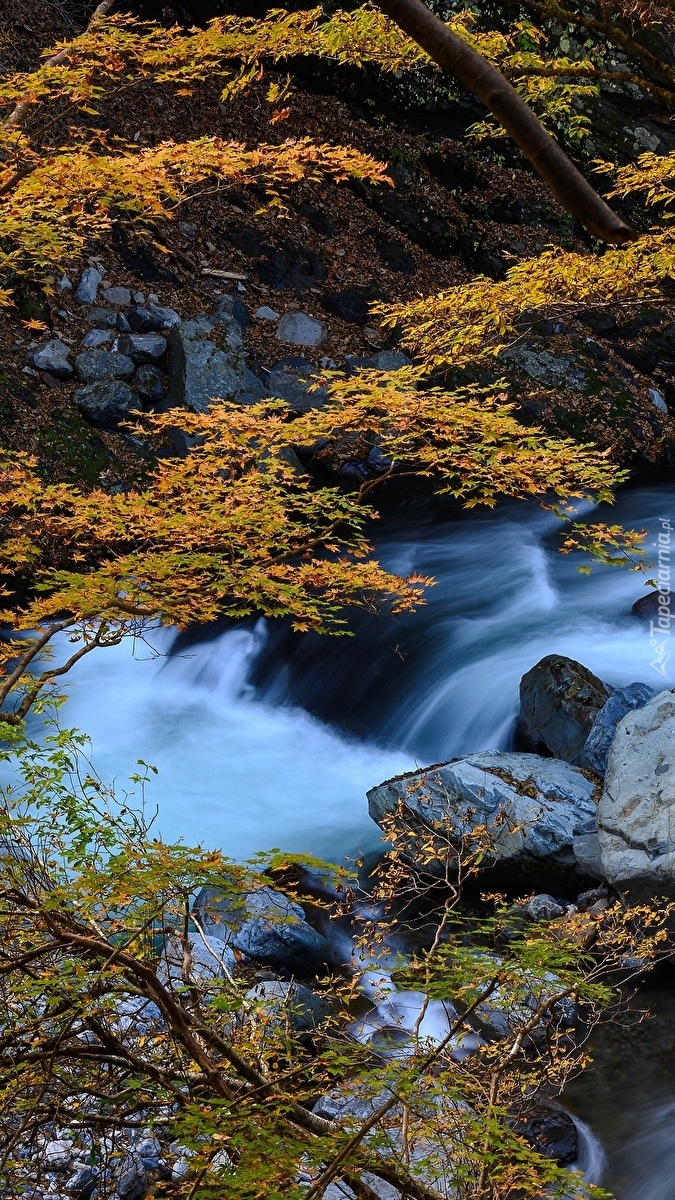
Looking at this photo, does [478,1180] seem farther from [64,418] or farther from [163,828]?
[64,418]

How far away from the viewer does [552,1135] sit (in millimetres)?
4309

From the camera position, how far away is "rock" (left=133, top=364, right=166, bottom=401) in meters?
11.2

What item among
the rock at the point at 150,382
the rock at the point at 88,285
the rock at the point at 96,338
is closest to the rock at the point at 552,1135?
the rock at the point at 150,382

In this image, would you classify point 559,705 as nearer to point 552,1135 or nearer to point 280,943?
point 280,943

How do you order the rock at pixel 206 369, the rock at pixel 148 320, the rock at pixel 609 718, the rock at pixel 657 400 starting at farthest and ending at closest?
the rock at pixel 657 400
the rock at pixel 148 320
the rock at pixel 206 369
the rock at pixel 609 718

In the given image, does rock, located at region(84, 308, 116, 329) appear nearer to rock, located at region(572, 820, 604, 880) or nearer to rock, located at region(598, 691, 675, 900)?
rock, located at region(598, 691, 675, 900)

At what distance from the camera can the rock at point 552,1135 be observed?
4.27m

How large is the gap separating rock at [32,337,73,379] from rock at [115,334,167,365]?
2.14 ft

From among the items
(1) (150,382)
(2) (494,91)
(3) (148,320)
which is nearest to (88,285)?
(3) (148,320)

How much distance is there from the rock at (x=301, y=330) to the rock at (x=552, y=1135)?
1044 cm

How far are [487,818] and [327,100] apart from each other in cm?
1359

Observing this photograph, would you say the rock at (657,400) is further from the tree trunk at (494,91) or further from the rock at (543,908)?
the tree trunk at (494,91)

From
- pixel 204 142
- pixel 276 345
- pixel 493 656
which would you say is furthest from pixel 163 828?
pixel 276 345

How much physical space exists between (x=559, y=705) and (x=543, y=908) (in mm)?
1826
